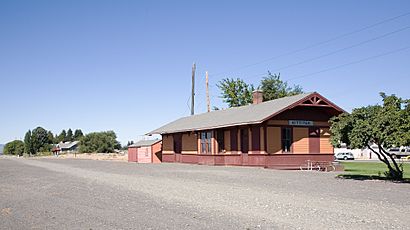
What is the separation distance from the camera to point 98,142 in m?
109

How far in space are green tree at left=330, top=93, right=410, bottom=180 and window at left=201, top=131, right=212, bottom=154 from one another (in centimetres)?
1527

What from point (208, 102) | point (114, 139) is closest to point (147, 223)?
point (208, 102)

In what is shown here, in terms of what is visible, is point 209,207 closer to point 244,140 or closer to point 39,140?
point 244,140

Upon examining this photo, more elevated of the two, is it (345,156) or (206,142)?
(206,142)

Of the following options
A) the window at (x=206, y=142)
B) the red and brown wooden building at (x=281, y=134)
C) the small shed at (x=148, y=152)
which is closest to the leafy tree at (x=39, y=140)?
the small shed at (x=148, y=152)

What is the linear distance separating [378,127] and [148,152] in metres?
31.4

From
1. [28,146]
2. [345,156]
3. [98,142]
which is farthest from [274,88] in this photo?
[28,146]

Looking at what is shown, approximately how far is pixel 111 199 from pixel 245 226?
18.4 ft

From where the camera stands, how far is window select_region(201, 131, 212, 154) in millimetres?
35056

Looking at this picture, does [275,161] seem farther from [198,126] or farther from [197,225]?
[197,225]

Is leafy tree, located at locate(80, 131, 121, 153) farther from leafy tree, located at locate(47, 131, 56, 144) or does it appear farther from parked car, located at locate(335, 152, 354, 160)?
leafy tree, located at locate(47, 131, 56, 144)

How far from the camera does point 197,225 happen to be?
874 centimetres

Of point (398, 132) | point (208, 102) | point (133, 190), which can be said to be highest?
point (208, 102)

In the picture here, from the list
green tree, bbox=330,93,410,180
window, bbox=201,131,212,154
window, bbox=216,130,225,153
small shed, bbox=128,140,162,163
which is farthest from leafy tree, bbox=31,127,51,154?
green tree, bbox=330,93,410,180
